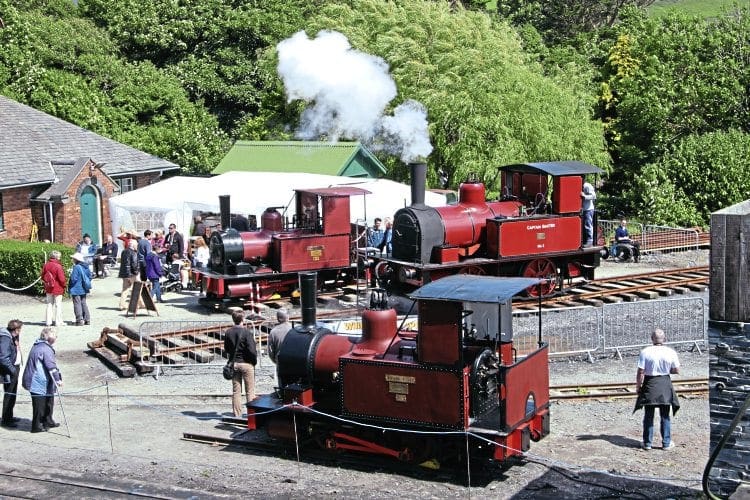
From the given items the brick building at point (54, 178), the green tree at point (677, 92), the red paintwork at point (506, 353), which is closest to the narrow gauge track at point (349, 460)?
the red paintwork at point (506, 353)

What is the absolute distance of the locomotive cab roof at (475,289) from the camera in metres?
11.9

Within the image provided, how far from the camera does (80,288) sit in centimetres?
2077

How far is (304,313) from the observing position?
1397cm

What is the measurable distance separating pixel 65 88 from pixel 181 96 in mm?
5012

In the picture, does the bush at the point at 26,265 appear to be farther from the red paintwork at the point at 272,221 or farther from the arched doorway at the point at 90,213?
the arched doorway at the point at 90,213

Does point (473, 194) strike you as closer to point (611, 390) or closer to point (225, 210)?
point (225, 210)

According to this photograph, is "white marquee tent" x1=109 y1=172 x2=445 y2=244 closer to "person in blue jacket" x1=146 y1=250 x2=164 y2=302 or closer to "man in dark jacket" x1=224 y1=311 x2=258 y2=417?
"person in blue jacket" x1=146 y1=250 x2=164 y2=302

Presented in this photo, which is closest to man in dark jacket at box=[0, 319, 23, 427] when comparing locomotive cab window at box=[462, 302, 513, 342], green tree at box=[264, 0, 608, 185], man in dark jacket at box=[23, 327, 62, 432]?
man in dark jacket at box=[23, 327, 62, 432]

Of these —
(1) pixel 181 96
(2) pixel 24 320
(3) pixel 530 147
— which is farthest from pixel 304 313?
(1) pixel 181 96

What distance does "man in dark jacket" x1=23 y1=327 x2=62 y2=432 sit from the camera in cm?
1465

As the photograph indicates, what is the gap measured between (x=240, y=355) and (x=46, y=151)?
1840 cm

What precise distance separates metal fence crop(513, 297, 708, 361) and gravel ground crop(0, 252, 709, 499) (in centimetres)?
65

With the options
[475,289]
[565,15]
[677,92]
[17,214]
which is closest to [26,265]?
[17,214]

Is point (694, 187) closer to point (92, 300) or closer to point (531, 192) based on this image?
point (531, 192)
